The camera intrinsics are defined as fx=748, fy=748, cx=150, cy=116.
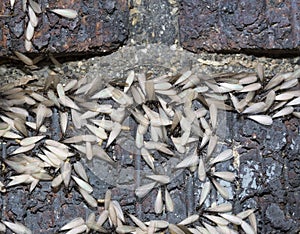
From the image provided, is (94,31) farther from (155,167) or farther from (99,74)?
(155,167)

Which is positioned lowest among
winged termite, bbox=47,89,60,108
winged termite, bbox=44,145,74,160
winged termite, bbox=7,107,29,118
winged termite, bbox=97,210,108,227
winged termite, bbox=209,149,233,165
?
winged termite, bbox=97,210,108,227

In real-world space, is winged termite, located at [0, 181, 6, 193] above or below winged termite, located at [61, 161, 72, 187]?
below

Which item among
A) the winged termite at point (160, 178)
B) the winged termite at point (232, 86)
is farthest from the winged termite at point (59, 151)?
the winged termite at point (232, 86)

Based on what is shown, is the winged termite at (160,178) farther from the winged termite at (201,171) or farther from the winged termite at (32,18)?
the winged termite at (32,18)

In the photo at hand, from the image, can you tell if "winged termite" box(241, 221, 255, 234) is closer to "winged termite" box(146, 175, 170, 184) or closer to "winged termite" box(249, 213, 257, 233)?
"winged termite" box(249, 213, 257, 233)

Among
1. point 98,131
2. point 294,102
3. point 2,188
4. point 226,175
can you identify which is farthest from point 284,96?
point 2,188

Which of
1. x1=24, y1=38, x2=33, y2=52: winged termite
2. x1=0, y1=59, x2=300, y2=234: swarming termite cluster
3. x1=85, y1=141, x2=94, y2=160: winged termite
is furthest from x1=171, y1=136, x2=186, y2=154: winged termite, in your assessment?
x1=24, y1=38, x2=33, y2=52: winged termite
